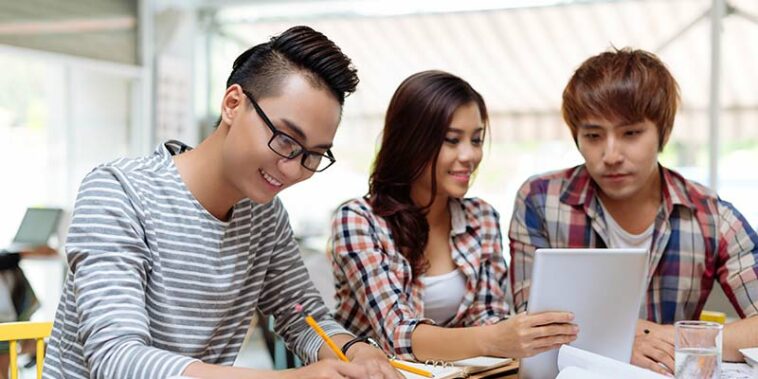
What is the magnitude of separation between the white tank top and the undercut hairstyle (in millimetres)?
697

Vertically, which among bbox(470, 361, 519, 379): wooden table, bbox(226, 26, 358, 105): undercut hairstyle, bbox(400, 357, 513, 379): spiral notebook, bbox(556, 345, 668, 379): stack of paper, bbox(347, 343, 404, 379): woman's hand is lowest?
bbox(470, 361, 519, 379): wooden table

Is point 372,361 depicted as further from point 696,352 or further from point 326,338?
point 696,352

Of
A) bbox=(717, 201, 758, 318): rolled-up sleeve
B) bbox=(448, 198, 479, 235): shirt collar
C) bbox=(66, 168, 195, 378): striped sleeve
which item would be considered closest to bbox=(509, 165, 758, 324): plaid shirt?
bbox=(717, 201, 758, 318): rolled-up sleeve

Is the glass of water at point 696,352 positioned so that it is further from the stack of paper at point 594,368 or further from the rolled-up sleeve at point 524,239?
the rolled-up sleeve at point 524,239

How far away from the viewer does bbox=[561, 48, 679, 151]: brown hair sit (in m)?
1.93

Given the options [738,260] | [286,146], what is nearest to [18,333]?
[286,146]

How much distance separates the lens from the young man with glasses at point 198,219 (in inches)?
51.6

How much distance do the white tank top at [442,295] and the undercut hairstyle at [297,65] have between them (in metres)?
0.70

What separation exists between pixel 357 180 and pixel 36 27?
8.92ft

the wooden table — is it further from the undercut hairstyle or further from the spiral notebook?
the undercut hairstyle

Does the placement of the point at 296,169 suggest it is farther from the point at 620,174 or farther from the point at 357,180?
the point at 357,180

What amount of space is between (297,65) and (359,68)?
4.87 meters

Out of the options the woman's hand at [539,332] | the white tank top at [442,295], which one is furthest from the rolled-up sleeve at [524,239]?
the woman's hand at [539,332]

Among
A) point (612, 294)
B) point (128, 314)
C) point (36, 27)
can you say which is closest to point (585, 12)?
point (36, 27)
